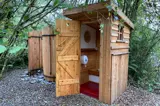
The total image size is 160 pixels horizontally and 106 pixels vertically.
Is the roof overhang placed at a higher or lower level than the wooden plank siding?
higher

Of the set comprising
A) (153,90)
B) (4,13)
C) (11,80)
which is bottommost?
(153,90)

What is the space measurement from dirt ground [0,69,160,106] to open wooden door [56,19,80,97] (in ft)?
1.01

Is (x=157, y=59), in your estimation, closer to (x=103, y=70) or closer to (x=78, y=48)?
(x=103, y=70)

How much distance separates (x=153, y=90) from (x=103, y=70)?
9.13 ft

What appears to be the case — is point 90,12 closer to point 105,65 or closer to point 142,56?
point 105,65

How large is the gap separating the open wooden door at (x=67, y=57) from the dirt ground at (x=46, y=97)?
0.31 m

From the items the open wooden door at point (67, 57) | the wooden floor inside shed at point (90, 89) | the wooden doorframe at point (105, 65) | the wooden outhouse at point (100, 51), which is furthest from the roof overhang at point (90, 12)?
the wooden floor inside shed at point (90, 89)

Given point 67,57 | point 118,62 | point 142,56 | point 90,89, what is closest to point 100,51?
point 118,62

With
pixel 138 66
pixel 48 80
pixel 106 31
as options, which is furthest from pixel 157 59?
pixel 48 80

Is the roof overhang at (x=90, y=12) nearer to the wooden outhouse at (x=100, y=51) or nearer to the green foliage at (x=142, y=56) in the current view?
the wooden outhouse at (x=100, y=51)

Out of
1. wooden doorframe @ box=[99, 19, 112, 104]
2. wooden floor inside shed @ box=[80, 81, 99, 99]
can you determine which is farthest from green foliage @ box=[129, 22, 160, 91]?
wooden doorframe @ box=[99, 19, 112, 104]

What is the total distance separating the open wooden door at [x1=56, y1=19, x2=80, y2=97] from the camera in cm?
392

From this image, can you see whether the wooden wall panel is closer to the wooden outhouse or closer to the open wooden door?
the wooden outhouse

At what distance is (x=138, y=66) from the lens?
548 centimetres
